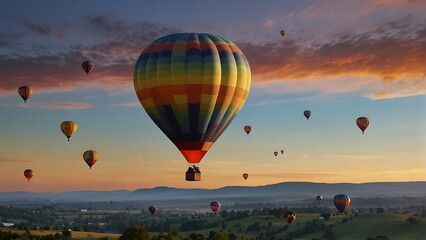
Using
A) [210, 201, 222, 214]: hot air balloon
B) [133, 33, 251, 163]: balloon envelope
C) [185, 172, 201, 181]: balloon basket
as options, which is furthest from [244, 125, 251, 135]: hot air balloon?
[185, 172, 201, 181]: balloon basket

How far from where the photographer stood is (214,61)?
63812 mm

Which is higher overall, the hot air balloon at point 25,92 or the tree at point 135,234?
the hot air balloon at point 25,92

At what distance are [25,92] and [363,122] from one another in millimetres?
65867

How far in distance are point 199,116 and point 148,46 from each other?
10.7 m

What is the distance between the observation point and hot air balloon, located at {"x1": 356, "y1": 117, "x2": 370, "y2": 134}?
4317 inches

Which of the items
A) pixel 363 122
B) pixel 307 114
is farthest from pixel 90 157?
pixel 363 122

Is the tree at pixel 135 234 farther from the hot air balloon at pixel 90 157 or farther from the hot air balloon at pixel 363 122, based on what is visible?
the hot air balloon at pixel 363 122

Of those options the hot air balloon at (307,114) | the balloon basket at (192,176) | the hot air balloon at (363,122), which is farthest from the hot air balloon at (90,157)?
the balloon basket at (192,176)

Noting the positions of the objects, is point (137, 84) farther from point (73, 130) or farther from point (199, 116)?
point (73, 130)

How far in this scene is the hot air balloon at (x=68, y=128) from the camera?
107350mm

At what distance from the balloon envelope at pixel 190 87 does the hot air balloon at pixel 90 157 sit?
6061 centimetres

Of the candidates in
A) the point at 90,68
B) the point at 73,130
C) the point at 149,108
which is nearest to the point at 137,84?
the point at 149,108

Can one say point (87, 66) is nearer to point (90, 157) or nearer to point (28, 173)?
point (90, 157)

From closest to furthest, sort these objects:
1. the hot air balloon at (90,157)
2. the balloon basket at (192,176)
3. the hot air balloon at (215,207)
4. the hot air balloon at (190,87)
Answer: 1. the balloon basket at (192,176)
2. the hot air balloon at (190,87)
3. the hot air balloon at (90,157)
4. the hot air balloon at (215,207)
